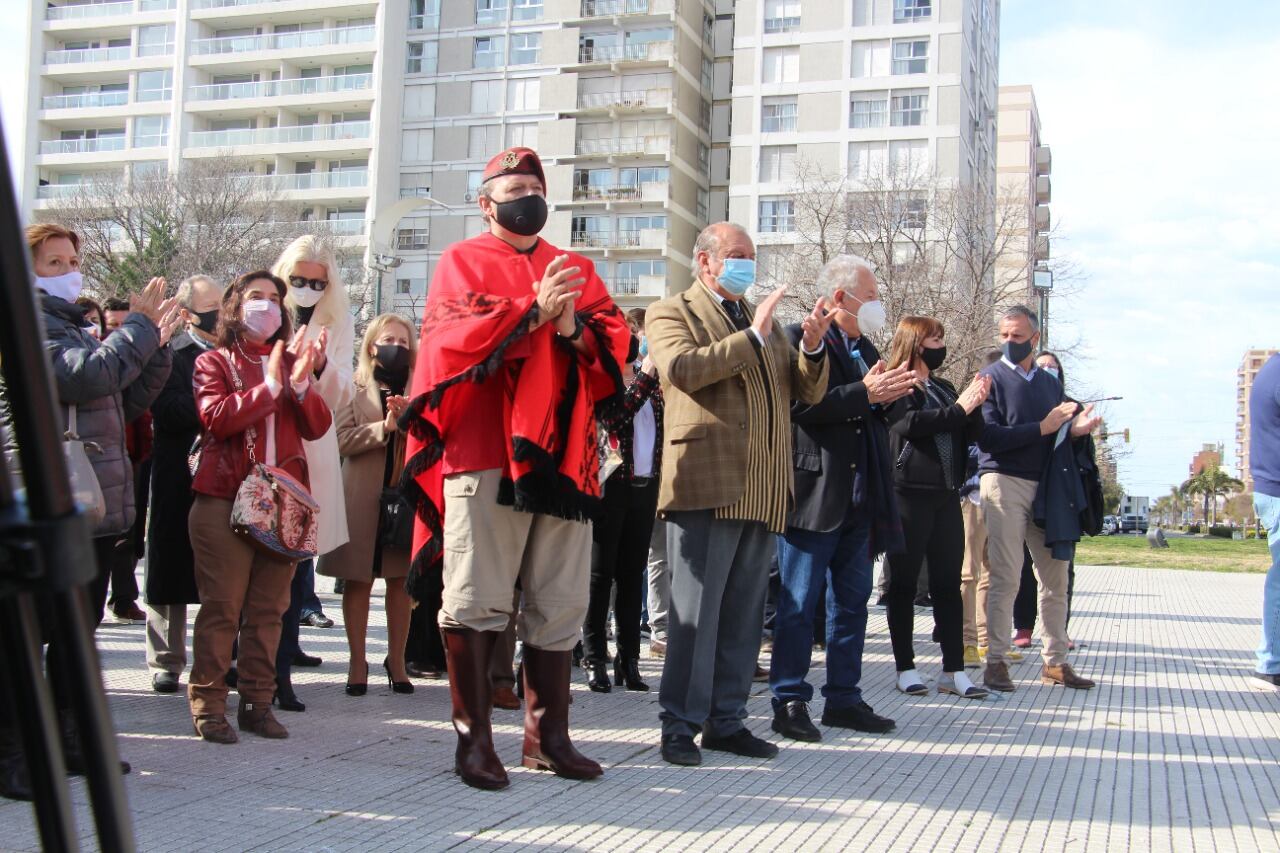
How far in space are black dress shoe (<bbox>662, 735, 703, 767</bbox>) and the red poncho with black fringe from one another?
1110mm

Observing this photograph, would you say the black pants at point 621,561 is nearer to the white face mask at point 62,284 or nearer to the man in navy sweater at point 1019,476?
the man in navy sweater at point 1019,476

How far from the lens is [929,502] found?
23.2 ft

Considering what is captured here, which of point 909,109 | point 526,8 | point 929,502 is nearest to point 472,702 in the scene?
point 929,502

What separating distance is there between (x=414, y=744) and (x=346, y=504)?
191cm

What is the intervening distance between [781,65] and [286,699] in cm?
6444

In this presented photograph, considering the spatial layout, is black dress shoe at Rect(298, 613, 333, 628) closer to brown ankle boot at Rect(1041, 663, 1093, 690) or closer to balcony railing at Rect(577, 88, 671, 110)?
brown ankle boot at Rect(1041, 663, 1093, 690)

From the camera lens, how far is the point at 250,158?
67875mm

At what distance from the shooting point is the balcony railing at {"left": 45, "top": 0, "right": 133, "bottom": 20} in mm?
71688

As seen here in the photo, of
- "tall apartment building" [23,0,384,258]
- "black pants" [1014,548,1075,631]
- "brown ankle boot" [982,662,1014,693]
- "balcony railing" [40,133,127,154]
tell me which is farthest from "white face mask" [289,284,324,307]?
"balcony railing" [40,133,127,154]

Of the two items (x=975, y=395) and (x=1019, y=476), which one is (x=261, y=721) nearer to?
(x=975, y=395)

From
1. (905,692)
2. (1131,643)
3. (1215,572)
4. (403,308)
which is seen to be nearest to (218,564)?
(905,692)

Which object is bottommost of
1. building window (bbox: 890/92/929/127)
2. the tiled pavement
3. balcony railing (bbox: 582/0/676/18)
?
the tiled pavement

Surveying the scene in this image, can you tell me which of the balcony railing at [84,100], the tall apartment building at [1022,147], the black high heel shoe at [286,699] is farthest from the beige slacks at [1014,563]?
the tall apartment building at [1022,147]

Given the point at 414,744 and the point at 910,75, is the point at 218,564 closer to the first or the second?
the point at 414,744
